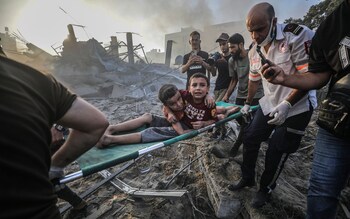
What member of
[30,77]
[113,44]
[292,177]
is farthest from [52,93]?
[113,44]

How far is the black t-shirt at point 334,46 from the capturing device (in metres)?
1.20

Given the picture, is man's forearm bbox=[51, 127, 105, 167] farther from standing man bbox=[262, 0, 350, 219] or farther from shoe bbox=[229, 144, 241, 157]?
shoe bbox=[229, 144, 241, 157]

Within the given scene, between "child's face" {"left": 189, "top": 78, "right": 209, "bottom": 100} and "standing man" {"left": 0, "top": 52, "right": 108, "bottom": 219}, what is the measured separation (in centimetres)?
221

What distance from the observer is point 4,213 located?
0.64 meters

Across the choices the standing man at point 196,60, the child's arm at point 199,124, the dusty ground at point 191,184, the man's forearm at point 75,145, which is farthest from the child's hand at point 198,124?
the standing man at point 196,60

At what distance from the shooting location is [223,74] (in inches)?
164

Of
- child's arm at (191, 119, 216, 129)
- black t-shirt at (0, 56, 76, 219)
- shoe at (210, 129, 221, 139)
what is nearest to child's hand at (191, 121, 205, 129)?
child's arm at (191, 119, 216, 129)

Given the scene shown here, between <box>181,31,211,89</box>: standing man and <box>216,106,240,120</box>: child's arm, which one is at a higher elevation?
<box>181,31,211,89</box>: standing man

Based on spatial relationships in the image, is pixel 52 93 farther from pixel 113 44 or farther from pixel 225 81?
pixel 113 44

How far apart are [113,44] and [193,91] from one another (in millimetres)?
15387

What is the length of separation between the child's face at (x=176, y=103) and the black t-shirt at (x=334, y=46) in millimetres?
1679

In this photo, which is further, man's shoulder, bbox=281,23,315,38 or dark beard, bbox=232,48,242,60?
dark beard, bbox=232,48,242,60

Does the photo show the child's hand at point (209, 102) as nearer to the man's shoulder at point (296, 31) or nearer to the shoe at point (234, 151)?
the shoe at point (234, 151)

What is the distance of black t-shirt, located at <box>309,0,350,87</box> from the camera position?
120 cm
